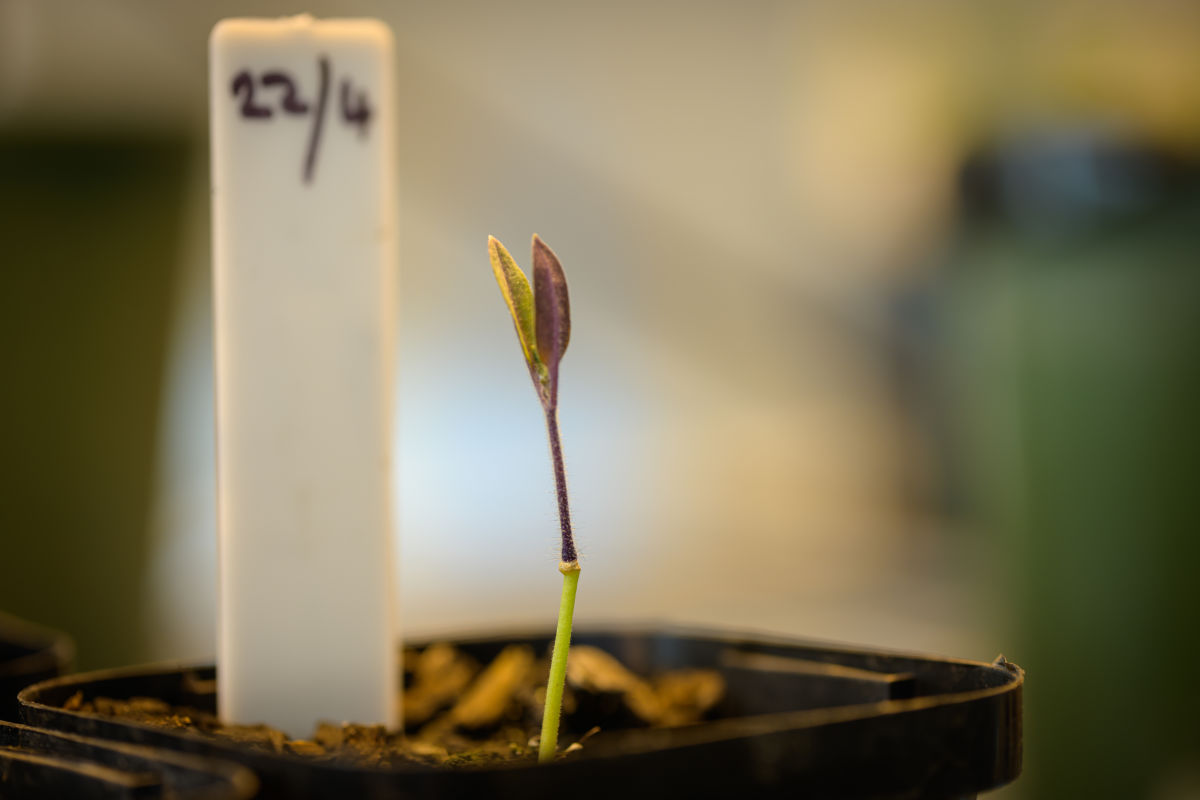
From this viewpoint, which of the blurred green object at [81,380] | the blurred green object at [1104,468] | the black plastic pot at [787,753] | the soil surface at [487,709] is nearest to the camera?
the black plastic pot at [787,753]

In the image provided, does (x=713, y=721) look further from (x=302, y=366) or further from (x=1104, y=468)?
(x=1104, y=468)

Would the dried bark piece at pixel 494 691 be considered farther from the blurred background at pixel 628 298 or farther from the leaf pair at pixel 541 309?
the blurred background at pixel 628 298

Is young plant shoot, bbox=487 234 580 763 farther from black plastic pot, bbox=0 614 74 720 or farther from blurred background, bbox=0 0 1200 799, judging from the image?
blurred background, bbox=0 0 1200 799

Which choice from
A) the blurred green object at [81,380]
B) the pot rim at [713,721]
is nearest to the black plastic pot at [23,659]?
the pot rim at [713,721]

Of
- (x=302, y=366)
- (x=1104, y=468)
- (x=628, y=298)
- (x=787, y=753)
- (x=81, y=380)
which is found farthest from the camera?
→ (x=628, y=298)

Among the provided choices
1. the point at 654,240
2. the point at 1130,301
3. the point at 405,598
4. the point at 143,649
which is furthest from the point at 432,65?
the point at 1130,301

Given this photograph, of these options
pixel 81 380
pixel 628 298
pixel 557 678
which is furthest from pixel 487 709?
pixel 628 298
